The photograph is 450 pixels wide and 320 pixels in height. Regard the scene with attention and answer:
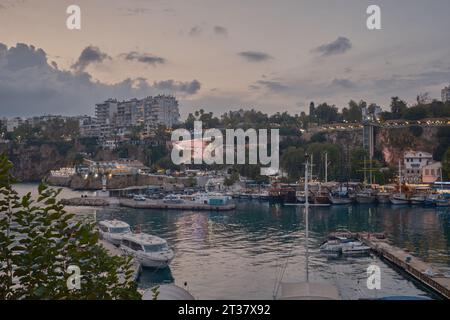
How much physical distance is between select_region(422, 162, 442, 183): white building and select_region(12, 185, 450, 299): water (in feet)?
39.4

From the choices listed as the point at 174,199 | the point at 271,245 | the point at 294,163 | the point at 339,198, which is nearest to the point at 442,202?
the point at 339,198

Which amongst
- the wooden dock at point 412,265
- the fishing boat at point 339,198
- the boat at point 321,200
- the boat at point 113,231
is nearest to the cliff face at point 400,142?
the fishing boat at point 339,198

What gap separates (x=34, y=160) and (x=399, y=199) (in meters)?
71.8

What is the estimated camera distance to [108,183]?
64.3 meters

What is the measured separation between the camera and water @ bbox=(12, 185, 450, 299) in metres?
15.7

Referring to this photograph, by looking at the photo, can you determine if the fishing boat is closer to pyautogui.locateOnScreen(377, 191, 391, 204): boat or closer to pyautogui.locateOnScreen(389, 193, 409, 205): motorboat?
A: pyautogui.locateOnScreen(377, 191, 391, 204): boat

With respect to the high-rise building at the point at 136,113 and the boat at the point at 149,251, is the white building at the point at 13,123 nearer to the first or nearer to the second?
the high-rise building at the point at 136,113

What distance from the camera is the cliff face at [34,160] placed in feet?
298

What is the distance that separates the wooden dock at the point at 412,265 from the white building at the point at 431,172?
27668 mm

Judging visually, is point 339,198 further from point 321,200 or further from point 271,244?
point 271,244

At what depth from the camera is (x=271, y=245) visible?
22203 millimetres

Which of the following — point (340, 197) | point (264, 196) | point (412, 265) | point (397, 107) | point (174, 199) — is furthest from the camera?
point (397, 107)
